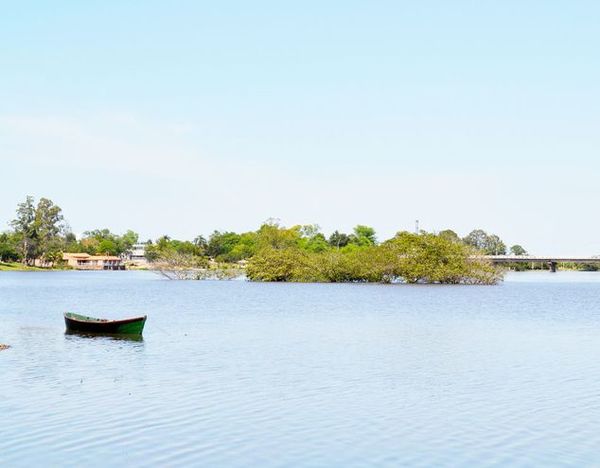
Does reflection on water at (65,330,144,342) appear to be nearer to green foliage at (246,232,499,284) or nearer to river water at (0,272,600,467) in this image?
river water at (0,272,600,467)

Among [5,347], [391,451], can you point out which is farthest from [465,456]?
[5,347]

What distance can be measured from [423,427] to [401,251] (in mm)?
100770

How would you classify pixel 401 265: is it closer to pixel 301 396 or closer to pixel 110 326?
pixel 110 326

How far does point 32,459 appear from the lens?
17.6 metres

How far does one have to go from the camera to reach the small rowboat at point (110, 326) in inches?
1661

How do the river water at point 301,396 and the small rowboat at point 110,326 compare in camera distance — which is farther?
the small rowboat at point 110,326

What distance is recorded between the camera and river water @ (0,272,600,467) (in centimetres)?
1861

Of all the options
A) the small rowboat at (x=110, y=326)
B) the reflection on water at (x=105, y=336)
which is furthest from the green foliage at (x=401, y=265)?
the reflection on water at (x=105, y=336)

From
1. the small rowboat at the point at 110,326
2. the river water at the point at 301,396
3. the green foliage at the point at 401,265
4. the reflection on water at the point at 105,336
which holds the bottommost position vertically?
the river water at the point at 301,396

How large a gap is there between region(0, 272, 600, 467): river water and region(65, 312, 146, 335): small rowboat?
4.27 feet

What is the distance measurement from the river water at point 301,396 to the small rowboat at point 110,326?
1.30 m

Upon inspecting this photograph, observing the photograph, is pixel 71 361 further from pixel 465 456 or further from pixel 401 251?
pixel 401 251

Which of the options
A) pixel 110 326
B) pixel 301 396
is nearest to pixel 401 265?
pixel 110 326

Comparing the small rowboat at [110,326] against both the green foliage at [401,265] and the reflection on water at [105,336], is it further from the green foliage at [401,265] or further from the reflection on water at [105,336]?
the green foliage at [401,265]
